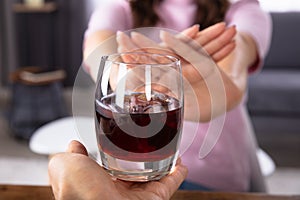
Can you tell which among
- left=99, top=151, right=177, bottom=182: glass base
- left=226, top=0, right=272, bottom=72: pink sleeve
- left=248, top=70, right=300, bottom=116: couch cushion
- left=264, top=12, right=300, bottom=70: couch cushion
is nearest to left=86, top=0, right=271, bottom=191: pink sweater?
left=226, top=0, right=272, bottom=72: pink sleeve

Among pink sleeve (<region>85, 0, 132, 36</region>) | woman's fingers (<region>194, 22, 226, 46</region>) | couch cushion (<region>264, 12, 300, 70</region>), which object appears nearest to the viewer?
woman's fingers (<region>194, 22, 226, 46</region>)

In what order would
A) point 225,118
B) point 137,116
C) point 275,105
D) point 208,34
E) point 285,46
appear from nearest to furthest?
point 137,116
point 208,34
point 225,118
point 275,105
point 285,46

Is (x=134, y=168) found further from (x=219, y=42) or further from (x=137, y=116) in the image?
(x=219, y=42)

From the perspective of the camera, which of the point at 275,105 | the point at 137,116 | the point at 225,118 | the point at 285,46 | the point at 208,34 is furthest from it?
the point at 285,46

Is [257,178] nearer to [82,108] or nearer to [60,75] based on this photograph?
[82,108]

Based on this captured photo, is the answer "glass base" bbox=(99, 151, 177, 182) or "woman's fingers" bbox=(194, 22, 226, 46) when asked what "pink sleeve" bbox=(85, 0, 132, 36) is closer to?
"woman's fingers" bbox=(194, 22, 226, 46)

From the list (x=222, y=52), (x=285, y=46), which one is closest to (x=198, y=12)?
(x=222, y=52)

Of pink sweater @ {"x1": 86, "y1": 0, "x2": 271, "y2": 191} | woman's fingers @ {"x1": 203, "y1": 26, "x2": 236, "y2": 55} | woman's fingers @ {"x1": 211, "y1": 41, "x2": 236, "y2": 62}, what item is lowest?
pink sweater @ {"x1": 86, "y1": 0, "x2": 271, "y2": 191}

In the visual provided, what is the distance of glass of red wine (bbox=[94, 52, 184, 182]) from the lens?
433 mm

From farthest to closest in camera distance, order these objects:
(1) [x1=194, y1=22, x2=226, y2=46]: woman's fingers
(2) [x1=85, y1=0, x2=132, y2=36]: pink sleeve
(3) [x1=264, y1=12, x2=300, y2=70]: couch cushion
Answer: (3) [x1=264, y1=12, x2=300, y2=70]: couch cushion, (2) [x1=85, y1=0, x2=132, y2=36]: pink sleeve, (1) [x1=194, y1=22, x2=226, y2=46]: woman's fingers

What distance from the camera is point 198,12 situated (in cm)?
101

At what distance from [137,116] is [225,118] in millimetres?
552

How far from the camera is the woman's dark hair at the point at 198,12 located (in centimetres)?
100

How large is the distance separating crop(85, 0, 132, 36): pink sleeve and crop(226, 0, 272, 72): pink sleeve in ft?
0.72
